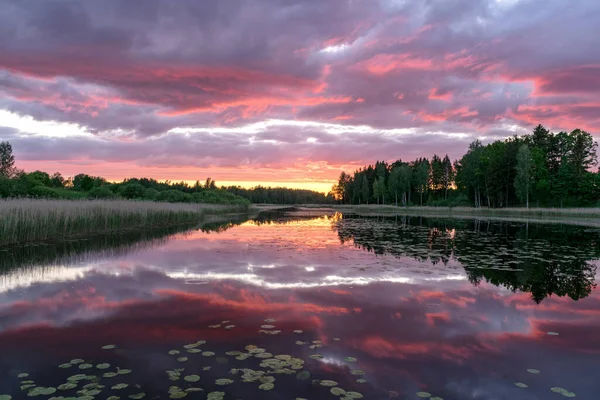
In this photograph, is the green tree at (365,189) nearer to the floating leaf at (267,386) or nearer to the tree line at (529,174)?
the tree line at (529,174)

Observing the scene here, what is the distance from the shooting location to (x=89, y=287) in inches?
380

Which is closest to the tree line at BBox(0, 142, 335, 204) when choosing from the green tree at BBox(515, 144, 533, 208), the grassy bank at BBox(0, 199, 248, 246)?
the grassy bank at BBox(0, 199, 248, 246)

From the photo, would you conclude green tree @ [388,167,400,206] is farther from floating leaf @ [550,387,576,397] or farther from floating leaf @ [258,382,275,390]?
floating leaf @ [258,382,275,390]

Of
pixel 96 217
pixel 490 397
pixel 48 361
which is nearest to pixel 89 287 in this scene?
pixel 48 361

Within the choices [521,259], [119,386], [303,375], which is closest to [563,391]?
[303,375]

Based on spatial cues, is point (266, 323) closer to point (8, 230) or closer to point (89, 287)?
point (89, 287)

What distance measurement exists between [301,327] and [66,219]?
17.1 m

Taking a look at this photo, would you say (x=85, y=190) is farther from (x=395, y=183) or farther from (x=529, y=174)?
(x=529, y=174)

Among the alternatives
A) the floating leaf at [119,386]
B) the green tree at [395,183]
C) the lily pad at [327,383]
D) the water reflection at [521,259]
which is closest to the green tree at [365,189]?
the green tree at [395,183]

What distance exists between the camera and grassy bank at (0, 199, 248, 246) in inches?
647

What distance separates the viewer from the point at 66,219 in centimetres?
1919

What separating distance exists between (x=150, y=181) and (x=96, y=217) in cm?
10095

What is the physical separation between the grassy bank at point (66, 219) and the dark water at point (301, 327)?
331 centimetres

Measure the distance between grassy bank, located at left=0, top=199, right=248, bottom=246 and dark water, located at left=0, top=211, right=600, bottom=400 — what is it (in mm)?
3312
